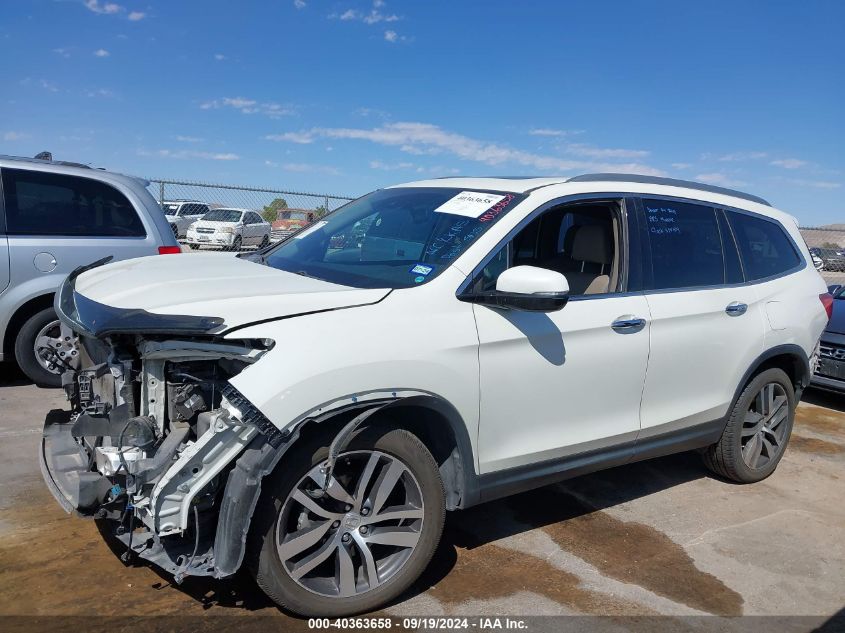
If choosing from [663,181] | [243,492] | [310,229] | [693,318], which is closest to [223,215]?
[310,229]

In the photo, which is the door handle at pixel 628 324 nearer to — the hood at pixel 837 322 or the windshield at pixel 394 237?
the windshield at pixel 394 237

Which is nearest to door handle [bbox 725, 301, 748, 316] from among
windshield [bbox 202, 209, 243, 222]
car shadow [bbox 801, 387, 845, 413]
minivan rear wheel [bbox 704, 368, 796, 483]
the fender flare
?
minivan rear wheel [bbox 704, 368, 796, 483]

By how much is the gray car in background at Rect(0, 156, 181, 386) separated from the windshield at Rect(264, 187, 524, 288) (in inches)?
98.4

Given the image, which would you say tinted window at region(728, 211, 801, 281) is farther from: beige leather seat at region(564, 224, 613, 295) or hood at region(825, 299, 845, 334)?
hood at region(825, 299, 845, 334)

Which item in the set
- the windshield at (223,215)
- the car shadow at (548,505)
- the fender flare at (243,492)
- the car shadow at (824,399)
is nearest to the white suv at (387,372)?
the fender flare at (243,492)

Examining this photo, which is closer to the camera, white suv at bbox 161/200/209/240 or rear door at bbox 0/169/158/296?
rear door at bbox 0/169/158/296

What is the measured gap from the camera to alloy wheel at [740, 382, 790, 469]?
4.88 metres

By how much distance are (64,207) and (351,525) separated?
452 cm

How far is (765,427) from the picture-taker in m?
4.98

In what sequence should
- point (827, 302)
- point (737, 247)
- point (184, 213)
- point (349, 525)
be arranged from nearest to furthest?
point (349, 525), point (737, 247), point (827, 302), point (184, 213)

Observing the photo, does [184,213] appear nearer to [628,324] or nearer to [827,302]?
[827,302]

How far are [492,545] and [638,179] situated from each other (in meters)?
2.31

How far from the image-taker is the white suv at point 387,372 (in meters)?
2.72

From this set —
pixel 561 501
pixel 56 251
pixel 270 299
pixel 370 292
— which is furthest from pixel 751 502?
pixel 56 251
